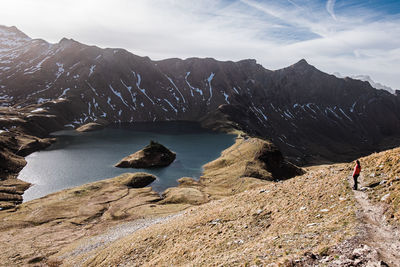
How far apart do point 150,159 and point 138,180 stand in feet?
106

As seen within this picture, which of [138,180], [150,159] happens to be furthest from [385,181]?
[150,159]

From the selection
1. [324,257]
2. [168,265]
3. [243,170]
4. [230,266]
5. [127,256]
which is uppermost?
[324,257]

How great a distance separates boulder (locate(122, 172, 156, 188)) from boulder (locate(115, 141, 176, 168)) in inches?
839

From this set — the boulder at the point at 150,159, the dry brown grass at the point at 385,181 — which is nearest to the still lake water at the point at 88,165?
the boulder at the point at 150,159

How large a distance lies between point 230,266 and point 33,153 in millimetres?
181090

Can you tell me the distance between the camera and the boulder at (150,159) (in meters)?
136

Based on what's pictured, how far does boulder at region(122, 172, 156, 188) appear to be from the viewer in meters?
107

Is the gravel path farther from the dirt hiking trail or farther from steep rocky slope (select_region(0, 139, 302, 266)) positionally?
steep rocky slope (select_region(0, 139, 302, 266))

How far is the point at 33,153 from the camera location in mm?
156625

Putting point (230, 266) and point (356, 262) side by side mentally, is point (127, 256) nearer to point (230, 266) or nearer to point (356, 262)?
point (230, 266)

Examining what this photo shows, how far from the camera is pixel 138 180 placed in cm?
10931

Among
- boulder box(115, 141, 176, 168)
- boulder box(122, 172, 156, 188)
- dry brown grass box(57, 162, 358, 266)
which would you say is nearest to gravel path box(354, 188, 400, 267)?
dry brown grass box(57, 162, 358, 266)

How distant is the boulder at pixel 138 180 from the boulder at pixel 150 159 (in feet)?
70.0

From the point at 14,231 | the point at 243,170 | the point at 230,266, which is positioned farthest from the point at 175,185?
the point at 230,266
